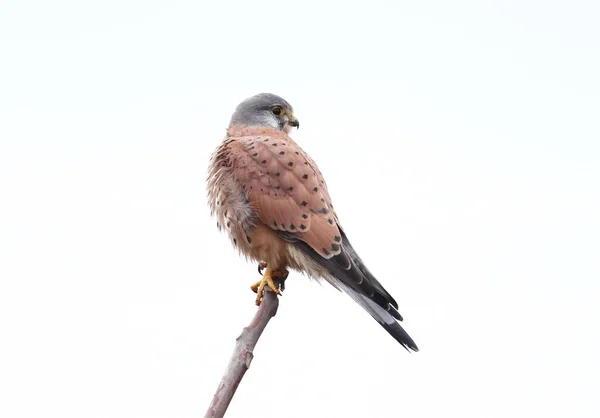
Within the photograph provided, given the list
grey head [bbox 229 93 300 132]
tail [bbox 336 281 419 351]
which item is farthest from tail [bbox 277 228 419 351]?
grey head [bbox 229 93 300 132]

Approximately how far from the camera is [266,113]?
4363mm

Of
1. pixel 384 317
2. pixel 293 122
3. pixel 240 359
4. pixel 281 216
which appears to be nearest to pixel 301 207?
pixel 281 216

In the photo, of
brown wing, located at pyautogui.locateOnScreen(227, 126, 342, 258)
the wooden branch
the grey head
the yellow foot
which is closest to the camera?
the wooden branch

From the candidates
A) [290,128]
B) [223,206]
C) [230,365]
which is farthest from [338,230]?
[230,365]

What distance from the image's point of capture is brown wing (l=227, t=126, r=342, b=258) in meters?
3.57

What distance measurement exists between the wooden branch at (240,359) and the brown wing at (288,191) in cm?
74

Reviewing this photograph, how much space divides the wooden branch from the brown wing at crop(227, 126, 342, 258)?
0.74 m

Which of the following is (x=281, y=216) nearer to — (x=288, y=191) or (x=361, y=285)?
(x=288, y=191)

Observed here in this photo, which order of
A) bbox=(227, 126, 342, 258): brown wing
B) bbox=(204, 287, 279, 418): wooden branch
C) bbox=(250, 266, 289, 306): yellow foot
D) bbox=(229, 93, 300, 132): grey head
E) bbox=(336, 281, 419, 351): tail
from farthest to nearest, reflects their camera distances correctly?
bbox=(229, 93, 300, 132): grey head → bbox=(227, 126, 342, 258): brown wing → bbox=(250, 266, 289, 306): yellow foot → bbox=(336, 281, 419, 351): tail → bbox=(204, 287, 279, 418): wooden branch

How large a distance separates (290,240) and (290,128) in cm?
100

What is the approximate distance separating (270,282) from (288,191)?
16.7 inches

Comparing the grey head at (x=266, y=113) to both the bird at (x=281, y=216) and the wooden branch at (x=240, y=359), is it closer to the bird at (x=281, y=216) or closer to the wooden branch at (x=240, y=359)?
the bird at (x=281, y=216)

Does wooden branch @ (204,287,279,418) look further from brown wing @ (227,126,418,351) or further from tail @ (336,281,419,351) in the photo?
brown wing @ (227,126,418,351)

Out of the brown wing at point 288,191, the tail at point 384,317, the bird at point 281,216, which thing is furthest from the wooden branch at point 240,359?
the brown wing at point 288,191
